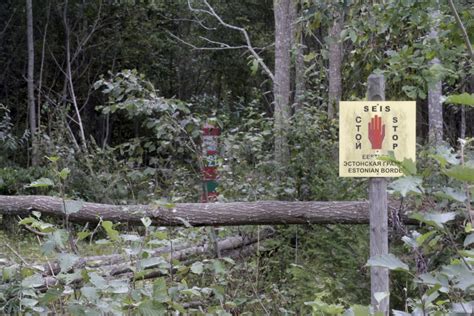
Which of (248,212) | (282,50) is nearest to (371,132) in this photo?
(248,212)

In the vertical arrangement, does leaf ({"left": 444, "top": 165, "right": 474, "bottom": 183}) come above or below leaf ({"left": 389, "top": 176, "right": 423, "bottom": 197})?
above

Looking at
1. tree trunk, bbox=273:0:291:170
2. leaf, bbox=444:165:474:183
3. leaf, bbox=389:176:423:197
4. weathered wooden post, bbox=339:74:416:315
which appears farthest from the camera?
tree trunk, bbox=273:0:291:170

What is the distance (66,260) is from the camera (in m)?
3.11

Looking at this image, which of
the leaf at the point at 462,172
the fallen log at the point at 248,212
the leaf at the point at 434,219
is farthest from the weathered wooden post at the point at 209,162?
the leaf at the point at 462,172

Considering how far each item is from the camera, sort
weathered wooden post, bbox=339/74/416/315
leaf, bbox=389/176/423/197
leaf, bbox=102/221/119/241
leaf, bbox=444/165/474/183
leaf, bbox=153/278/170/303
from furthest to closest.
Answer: weathered wooden post, bbox=339/74/416/315 < leaf, bbox=153/278/170/303 < leaf, bbox=102/221/119/241 < leaf, bbox=389/176/423/197 < leaf, bbox=444/165/474/183

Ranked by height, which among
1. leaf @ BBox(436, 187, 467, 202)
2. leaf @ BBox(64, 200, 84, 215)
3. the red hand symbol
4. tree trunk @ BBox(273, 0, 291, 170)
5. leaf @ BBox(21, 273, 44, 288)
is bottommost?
leaf @ BBox(21, 273, 44, 288)

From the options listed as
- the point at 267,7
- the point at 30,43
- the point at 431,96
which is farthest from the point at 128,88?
the point at 267,7

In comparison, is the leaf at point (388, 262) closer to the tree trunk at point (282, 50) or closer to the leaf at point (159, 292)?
the leaf at point (159, 292)

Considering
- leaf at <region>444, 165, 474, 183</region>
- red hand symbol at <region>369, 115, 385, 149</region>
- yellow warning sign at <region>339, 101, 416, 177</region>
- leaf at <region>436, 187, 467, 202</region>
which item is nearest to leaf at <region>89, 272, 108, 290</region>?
yellow warning sign at <region>339, 101, 416, 177</region>

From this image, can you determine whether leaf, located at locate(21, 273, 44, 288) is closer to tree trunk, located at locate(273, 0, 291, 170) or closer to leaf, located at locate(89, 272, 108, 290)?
leaf, located at locate(89, 272, 108, 290)

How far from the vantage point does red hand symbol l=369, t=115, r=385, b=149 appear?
3.62 meters

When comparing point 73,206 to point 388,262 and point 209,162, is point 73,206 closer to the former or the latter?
point 388,262

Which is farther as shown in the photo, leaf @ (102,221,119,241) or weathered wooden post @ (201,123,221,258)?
weathered wooden post @ (201,123,221,258)

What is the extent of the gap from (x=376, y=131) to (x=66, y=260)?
1.50m
